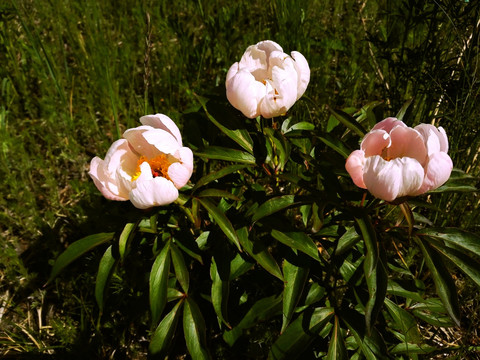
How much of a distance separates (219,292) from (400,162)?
655 millimetres

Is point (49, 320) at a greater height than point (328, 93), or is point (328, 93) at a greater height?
point (328, 93)

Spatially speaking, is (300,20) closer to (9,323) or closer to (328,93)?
(328,93)

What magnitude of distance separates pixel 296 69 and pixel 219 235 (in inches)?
23.0

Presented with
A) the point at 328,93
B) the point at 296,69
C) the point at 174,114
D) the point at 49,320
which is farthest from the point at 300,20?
the point at 49,320

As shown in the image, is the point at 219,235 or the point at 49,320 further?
the point at 49,320

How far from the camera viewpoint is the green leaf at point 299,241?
4.14 ft

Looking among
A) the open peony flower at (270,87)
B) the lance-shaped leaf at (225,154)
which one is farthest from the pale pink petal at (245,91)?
the lance-shaped leaf at (225,154)

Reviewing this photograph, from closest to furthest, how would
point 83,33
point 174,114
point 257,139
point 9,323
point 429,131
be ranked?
point 429,131
point 257,139
point 9,323
point 174,114
point 83,33

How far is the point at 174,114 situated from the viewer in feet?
7.54

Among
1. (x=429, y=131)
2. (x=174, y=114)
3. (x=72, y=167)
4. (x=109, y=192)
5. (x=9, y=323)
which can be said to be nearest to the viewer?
(x=429, y=131)

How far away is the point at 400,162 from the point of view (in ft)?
3.56

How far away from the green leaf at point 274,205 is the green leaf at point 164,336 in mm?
461

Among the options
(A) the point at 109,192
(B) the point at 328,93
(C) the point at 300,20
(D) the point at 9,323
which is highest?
(C) the point at 300,20

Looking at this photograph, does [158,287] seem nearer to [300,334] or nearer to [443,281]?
[300,334]
